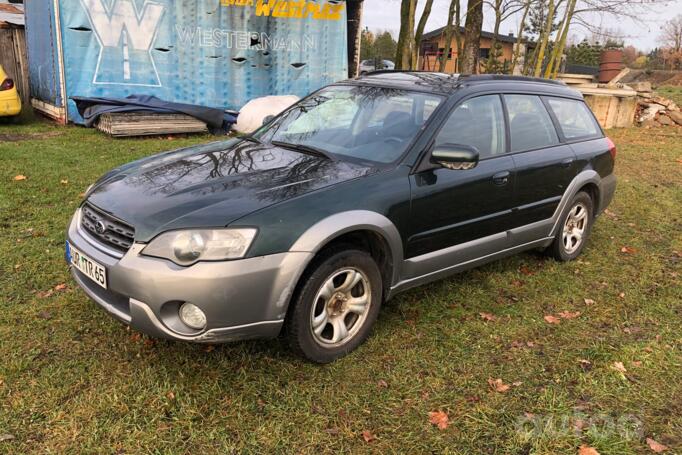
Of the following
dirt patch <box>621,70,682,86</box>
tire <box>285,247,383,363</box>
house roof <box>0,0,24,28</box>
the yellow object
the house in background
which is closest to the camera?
tire <box>285,247,383,363</box>

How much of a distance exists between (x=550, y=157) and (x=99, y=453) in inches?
151

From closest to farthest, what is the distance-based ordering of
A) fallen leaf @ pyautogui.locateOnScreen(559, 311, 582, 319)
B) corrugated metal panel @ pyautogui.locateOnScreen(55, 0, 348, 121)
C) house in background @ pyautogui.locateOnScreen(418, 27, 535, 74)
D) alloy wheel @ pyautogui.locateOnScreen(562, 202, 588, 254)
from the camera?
fallen leaf @ pyautogui.locateOnScreen(559, 311, 582, 319) < alloy wheel @ pyautogui.locateOnScreen(562, 202, 588, 254) < corrugated metal panel @ pyautogui.locateOnScreen(55, 0, 348, 121) < house in background @ pyautogui.locateOnScreen(418, 27, 535, 74)

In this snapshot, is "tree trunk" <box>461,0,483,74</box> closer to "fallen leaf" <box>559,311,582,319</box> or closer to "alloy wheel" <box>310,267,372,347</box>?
"fallen leaf" <box>559,311,582,319</box>

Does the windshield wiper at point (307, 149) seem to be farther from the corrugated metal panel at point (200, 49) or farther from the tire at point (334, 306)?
the corrugated metal panel at point (200, 49)

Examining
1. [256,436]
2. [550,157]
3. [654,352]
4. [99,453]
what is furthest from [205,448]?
[550,157]

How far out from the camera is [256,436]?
2654 millimetres

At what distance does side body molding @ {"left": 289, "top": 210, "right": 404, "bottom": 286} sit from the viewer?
9.41 ft

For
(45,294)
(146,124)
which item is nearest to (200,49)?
(146,124)

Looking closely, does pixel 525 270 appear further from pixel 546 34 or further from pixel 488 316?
pixel 546 34

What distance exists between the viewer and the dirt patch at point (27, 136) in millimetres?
9445

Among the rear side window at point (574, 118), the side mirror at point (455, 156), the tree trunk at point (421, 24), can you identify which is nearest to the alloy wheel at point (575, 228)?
the rear side window at point (574, 118)

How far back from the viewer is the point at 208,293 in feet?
8.66

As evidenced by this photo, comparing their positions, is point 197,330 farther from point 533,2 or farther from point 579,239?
point 533,2

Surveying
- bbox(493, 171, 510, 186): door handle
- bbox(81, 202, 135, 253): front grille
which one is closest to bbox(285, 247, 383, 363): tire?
bbox(81, 202, 135, 253): front grille
